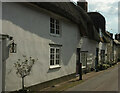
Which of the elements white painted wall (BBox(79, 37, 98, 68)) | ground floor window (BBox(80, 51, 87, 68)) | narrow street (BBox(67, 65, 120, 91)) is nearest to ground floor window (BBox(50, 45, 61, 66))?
narrow street (BBox(67, 65, 120, 91))

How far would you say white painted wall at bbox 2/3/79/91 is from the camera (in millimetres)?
8117

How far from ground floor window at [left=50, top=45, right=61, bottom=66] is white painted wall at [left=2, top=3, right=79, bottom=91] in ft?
1.17

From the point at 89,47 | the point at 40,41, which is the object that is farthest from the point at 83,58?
the point at 40,41

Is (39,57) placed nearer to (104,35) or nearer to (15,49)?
(15,49)

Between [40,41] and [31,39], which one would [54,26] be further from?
[31,39]

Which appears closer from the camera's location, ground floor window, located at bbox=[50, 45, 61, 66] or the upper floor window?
ground floor window, located at bbox=[50, 45, 61, 66]

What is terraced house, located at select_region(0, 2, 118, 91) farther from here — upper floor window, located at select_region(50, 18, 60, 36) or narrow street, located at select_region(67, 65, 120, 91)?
narrow street, located at select_region(67, 65, 120, 91)

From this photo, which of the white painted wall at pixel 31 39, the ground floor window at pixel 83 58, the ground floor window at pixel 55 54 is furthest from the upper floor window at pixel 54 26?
the ground floor window at pixel 83 58

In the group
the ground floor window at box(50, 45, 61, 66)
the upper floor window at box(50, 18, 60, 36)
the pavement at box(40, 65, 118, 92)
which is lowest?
the pavement at box(40, 65, 118, 92)

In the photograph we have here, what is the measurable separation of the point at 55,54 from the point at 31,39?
3069 mm

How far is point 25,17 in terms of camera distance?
30.3 feet

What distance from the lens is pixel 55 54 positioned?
1236 centimetres

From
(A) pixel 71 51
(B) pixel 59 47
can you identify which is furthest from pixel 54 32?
(A) pixel 71 51

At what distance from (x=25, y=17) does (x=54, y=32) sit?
353 centimetres
